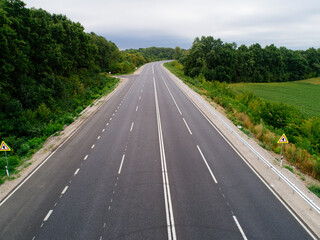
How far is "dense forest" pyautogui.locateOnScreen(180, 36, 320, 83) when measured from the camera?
→ 224 feet

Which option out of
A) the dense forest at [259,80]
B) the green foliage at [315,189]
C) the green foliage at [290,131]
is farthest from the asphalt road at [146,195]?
the dense forest at [259,80]

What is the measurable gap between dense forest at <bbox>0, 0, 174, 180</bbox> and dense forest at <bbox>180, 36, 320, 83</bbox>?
134ft

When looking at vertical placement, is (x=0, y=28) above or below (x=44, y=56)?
above

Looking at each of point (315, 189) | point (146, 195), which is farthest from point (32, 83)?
point (315, 189)

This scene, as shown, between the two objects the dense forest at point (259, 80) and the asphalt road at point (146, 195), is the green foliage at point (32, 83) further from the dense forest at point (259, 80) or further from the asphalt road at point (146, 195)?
the dense forest at point (259, 80)

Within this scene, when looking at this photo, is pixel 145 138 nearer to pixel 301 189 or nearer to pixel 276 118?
pixel 301 189

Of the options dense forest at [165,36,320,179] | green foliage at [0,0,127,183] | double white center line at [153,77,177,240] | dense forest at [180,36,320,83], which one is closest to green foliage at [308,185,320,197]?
dense forest at [165,36,320,179]

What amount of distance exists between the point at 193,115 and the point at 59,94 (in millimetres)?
19148

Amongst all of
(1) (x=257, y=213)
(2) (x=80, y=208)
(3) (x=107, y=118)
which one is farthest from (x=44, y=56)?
(1) (x=257, y=213)

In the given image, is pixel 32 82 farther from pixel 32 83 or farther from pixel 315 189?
pixel 315 189

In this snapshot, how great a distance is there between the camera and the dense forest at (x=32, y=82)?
→ 18891 millimetres

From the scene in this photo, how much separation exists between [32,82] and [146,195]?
22.5m

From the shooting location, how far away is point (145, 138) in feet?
57.5

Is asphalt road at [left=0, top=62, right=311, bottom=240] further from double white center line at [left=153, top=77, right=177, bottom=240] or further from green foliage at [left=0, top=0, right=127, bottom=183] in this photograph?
green foliage at [left=0, top=0, right=127, bottom=183]
